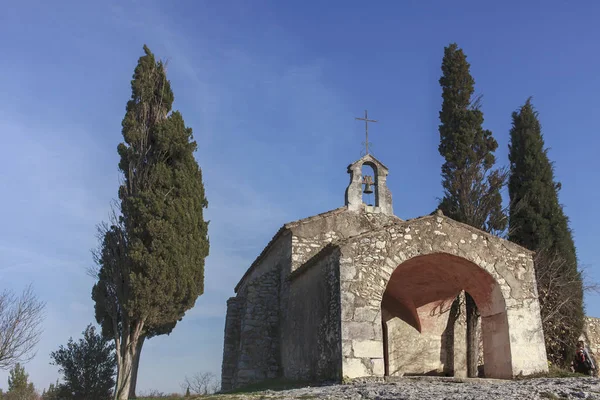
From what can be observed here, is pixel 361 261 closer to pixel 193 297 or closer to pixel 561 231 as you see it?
pixel 193 297

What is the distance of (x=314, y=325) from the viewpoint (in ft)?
37.1

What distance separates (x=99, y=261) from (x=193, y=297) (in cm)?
305

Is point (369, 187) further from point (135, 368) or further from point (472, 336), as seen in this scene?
point (135, 368)

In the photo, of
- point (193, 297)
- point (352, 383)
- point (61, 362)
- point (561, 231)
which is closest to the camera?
point (352, 383)

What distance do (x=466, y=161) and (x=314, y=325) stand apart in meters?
8.21

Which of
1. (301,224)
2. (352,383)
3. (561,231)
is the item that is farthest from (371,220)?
(352,383)

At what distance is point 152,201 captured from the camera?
14852 millimetres

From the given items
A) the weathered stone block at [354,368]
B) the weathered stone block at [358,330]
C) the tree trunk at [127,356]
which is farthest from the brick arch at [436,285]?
the tree trunk at [127,356]

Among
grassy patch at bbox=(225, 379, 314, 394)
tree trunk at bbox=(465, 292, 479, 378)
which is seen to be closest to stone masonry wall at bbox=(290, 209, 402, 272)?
grassy patch at bbox=(225, 379, 314, 394)

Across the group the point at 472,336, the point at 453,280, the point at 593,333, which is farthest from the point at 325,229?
the point at 593,333

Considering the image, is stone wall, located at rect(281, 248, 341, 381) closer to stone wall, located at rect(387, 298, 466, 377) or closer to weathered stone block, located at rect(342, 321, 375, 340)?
weathered stone block, located at rect(342, 321, 375, 340)

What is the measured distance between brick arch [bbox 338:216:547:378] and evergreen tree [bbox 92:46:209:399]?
604cm

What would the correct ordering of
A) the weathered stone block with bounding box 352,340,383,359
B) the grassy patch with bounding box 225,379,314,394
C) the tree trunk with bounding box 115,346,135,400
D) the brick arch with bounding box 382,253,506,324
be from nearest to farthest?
the weathered stone block with bounding box 352,340,383,359 < the grassy patch with bounding box 225,379,314,394 < the brick arch with bounding box 382,253,506,324 < the tree trunk with bounding box 115,346,135,400

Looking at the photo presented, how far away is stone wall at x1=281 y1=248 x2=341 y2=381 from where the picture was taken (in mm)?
10094
